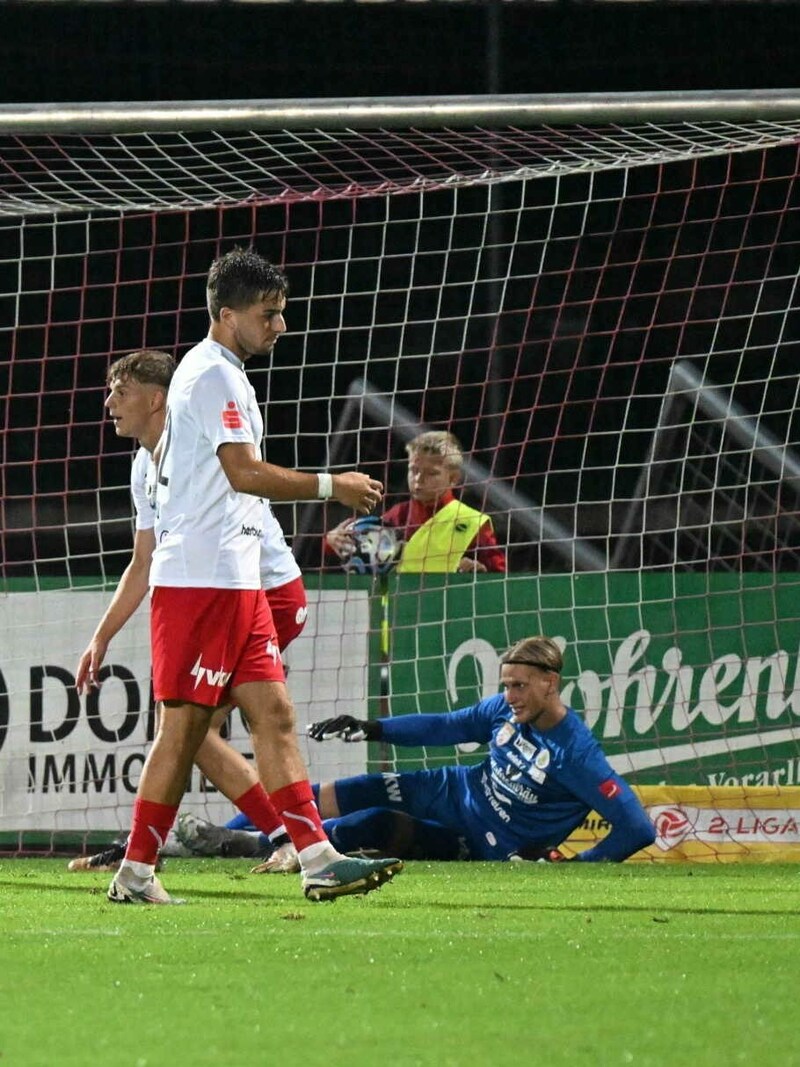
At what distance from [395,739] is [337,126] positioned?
91.6 inches

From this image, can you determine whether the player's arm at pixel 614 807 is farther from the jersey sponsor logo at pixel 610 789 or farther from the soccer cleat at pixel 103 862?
the soccer cleat at pixel 103 862

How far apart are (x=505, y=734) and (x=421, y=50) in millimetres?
11011

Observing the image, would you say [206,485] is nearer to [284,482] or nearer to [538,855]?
[284,482]

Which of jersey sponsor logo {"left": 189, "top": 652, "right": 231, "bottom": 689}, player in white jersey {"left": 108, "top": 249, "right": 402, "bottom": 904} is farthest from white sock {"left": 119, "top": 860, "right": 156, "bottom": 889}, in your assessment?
jersey sponsor logo {"left": 189, "top": 652, "right": 231, "bottom": 689}

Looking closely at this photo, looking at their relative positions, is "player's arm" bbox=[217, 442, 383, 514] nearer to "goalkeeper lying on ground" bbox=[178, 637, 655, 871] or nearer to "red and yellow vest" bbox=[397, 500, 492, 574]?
"goalkeeper lying on ground" bbox=[178, 637, 655, 871]

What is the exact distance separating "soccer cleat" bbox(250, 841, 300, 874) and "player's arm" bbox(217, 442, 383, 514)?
6.25 feet

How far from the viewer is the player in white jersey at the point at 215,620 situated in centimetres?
535

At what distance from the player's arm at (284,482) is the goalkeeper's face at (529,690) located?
217 cm

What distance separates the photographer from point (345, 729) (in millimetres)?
7207

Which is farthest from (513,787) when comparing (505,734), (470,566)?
(470,566)

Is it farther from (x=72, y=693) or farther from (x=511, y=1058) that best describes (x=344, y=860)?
(x=72, y=693)

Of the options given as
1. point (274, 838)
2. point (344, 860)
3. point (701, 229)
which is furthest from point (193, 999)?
point (701, 229)

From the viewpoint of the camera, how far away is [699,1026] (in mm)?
3453

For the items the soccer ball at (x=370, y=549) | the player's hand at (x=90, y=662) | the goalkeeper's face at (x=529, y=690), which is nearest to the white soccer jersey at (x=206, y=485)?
the player's hand at (x=90, y=662)
